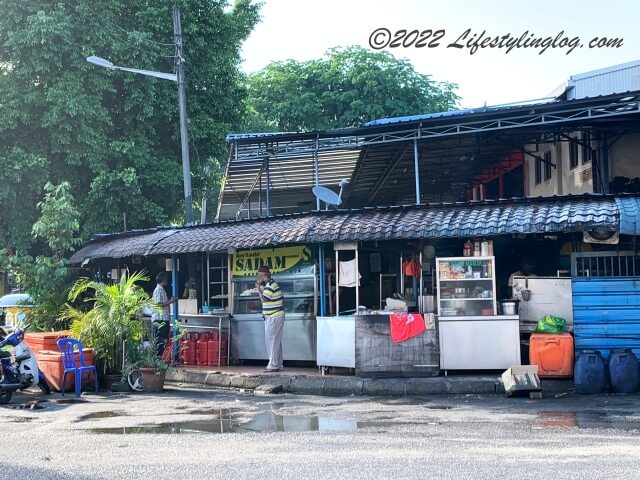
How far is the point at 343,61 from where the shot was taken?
36875 millimetres

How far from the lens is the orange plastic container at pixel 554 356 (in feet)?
43.8

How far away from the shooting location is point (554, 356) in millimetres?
13383

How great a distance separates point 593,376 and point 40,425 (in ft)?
26.5

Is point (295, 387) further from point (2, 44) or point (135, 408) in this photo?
point (2, 44)

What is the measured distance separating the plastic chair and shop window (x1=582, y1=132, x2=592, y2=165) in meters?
10.8

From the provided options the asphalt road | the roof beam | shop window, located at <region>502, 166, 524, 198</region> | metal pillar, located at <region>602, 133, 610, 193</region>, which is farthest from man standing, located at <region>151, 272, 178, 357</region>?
shop window, located at <region>502, 166, 524, 198</region>

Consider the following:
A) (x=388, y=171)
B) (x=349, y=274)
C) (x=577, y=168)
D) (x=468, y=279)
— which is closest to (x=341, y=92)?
(x=388, y=171)

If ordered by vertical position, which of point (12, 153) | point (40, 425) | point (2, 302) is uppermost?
point (12, 153)

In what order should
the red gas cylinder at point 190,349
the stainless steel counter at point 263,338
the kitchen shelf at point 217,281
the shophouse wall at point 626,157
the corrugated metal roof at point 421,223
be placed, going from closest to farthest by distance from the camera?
the corrugated metal roof at point 421,223 < the stainless steel counter at point 263,338 < the red gas cylinder at point 190,349 < the shophouse wall at point 626,157 < the kitchen shelf at point 217,281

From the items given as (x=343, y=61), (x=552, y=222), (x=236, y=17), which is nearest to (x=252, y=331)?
(x=552, y=222)

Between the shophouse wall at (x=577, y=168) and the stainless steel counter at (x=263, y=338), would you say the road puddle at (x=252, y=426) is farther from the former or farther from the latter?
the shophouse wall at (x=577, y=168)

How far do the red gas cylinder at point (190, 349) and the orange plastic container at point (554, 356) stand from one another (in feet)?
23.5

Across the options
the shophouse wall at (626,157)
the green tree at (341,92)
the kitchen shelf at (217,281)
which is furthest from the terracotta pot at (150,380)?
the green tree at (341,92)

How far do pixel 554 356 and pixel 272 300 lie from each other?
509cm
